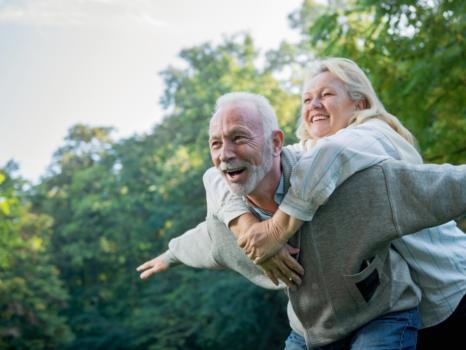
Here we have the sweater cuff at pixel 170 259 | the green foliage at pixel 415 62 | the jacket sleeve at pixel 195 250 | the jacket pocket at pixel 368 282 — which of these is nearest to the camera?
the jacket pocket at pixel 368 282

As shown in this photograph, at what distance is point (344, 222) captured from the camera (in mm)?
2111

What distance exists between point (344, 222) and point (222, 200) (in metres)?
0.48

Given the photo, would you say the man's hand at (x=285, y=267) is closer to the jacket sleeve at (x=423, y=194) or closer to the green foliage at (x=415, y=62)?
the jacket sleeve at (x=423, y=194)


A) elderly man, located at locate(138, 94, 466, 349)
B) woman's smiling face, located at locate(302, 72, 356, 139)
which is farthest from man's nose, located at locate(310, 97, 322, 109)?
elderly man, located at locate(138, 94, 466, 349)

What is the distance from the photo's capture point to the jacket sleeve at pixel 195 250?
2637 millimetres

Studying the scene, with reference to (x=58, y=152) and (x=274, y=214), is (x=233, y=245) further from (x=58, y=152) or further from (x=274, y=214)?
(x=58, y=152)

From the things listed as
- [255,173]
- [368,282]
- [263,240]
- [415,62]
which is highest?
[415,62]

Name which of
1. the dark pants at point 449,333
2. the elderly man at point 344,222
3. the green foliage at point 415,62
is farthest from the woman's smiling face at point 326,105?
the green foliage at point 415,62

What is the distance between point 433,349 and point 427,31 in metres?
3.89

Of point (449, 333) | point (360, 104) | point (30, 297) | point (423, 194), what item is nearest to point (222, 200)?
point (423, 194)

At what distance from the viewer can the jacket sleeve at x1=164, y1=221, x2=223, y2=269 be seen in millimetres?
2637

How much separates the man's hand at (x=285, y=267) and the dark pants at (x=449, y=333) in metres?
0.59

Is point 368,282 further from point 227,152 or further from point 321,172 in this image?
point 227,152

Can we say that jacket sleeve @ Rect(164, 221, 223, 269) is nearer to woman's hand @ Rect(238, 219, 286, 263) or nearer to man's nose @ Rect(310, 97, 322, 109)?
woman's hand @ Rect(238, 219, 286, 263)
